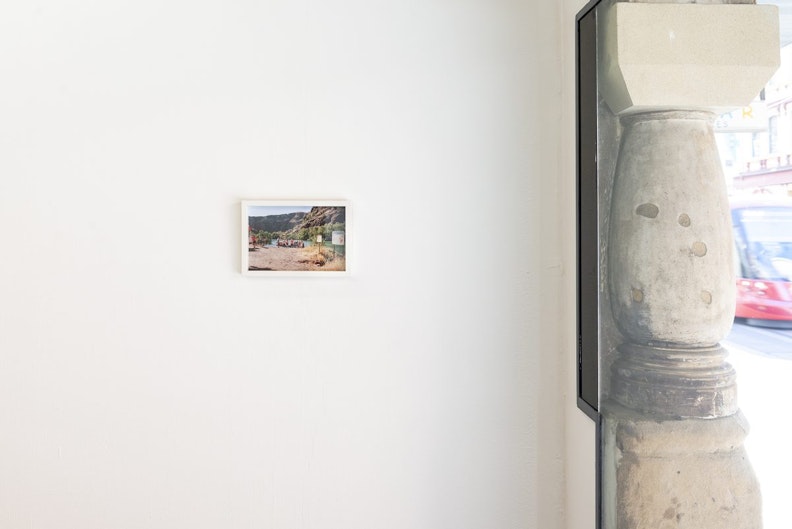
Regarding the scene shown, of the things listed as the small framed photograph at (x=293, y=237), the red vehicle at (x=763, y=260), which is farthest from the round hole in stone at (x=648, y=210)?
the small framed photograph at (x=293, y=237)

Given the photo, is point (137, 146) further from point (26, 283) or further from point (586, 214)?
point (586, 214)

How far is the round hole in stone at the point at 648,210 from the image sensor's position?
1.07m

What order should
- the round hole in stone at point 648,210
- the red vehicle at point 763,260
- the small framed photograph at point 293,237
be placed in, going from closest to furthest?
the red vehicle at point 763,260, the round hole in stone at point 648,210, the small framed photograph at point 293,237

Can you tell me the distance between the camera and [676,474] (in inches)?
41.9

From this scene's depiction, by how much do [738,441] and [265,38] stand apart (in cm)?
156

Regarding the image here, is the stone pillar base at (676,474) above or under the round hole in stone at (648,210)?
under

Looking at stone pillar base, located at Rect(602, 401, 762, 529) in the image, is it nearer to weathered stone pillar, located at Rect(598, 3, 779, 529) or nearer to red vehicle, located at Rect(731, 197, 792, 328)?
weathered stone pillar, located at Rect(598, 3, 779, 529)

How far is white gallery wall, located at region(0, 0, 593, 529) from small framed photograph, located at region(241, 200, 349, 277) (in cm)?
4

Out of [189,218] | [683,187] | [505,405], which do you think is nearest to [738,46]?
[683,187]

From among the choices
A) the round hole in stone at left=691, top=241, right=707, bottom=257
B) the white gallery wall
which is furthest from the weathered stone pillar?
the white gallery wall

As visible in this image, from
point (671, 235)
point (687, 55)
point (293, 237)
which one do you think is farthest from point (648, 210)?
point (293, 237)

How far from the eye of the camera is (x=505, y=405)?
1678 millimetres

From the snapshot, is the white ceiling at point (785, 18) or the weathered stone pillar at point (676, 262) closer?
the white ceiling at point (785, 18)

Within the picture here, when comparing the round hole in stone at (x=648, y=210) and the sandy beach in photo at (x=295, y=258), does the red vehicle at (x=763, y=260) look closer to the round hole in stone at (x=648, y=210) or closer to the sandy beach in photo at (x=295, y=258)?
the round hole in stone at (x=648, y=210)
